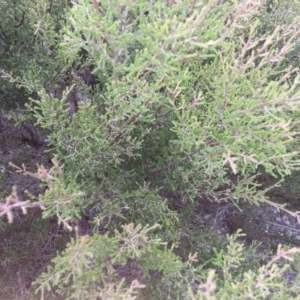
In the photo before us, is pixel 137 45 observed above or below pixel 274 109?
below

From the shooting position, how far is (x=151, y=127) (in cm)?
270

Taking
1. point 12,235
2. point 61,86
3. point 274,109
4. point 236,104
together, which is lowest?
point 12,235

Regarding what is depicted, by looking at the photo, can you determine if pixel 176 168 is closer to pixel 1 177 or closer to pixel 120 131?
pixel 120 131

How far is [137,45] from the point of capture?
255 centimetres

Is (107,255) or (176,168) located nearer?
(107,255)

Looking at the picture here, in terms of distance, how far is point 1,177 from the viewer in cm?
299

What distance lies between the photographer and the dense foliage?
5.78 ft

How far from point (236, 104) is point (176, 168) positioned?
0.85 m

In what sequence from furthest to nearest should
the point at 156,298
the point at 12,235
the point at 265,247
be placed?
the point at 265,247 < the point at 12,235 < the point at 156,298

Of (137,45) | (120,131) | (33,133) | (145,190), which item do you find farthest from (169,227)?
(33,133)

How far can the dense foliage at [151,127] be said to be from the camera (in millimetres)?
1761

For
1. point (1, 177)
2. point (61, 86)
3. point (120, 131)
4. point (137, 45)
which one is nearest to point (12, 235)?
point (1, 177)

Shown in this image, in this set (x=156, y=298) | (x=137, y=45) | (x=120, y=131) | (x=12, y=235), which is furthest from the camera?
(x=12, y=235)

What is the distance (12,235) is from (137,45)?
7.37 ft
